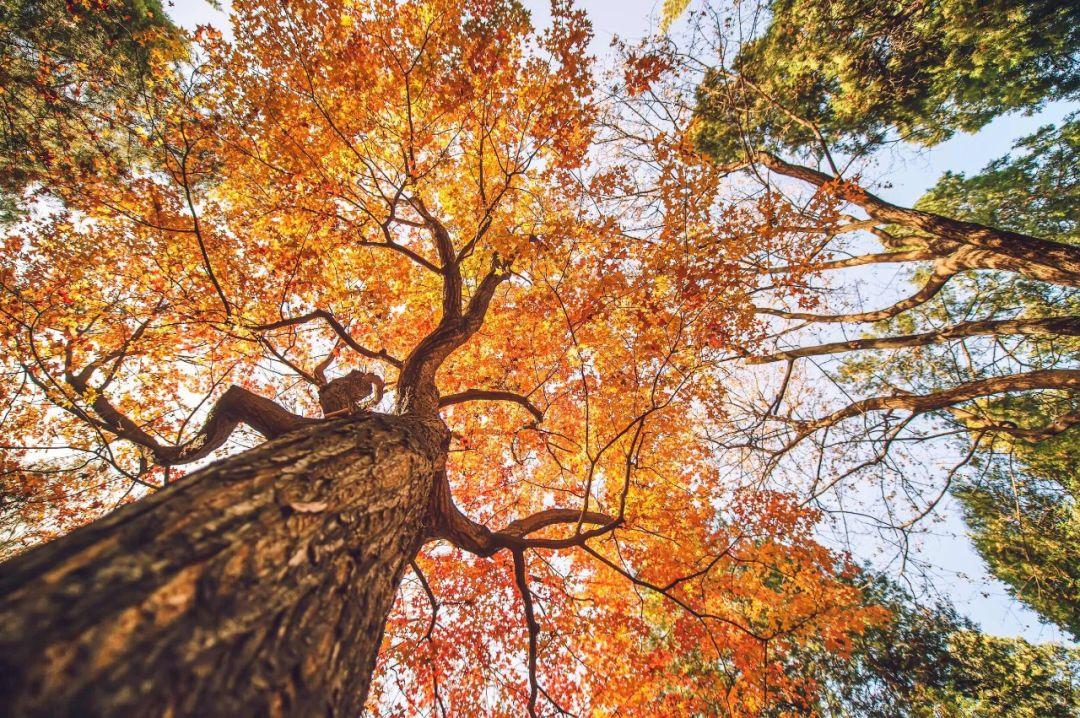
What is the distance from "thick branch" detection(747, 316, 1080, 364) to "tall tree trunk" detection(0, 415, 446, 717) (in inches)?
334

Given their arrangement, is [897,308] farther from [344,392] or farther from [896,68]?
[344,392]

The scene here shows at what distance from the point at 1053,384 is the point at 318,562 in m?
8.94

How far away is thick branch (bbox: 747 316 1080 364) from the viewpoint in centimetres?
525

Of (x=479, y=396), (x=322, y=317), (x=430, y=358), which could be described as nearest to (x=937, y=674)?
(x=479, y=396)

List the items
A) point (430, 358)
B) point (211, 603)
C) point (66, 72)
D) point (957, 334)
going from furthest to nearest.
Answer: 1. point (66, 72)
2. point (957, 334)
3. point (430, 358)
4. point (211, 603)

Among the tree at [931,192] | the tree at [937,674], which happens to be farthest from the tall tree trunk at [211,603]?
the tree at [937,674]

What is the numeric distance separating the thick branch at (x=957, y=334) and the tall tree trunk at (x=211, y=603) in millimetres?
8486

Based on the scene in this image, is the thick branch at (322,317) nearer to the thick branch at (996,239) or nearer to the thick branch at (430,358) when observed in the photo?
the thick branch at (430,358)

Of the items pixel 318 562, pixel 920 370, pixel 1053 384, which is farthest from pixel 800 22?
pixel 318 562

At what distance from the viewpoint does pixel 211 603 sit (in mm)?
1038

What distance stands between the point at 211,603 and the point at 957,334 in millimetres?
9304

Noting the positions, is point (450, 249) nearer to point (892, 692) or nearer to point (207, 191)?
point (207, 191)

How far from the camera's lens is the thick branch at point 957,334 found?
5.25 m

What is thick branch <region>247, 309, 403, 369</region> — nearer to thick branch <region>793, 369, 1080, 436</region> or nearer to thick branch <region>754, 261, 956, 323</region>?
thick branch <region>754, 261, 956, 323</region>
